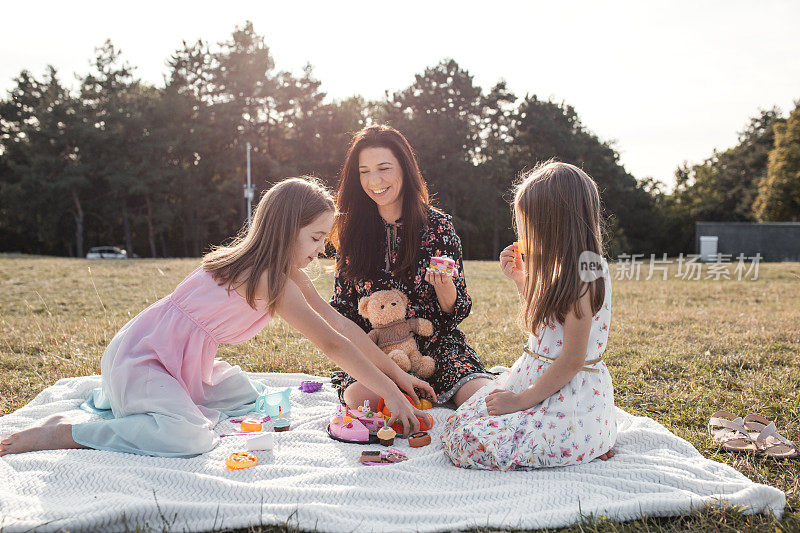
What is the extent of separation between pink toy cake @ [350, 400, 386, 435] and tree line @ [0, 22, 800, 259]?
27379 millimetres

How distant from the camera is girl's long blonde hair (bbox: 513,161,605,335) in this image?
101 inches

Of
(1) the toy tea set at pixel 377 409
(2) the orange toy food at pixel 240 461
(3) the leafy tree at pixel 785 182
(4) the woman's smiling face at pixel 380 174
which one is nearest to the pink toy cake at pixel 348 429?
(1) the toy tea set at pixel 377 409

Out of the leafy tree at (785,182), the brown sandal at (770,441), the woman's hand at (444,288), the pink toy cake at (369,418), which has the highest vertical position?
the leafy tree at (785,182)

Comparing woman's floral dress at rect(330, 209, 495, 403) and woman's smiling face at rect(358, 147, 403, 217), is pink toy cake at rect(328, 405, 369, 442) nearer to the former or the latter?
woman's floral dress at rect(330, 209, 495, 403)

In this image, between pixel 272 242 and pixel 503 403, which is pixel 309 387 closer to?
pixel 272 242

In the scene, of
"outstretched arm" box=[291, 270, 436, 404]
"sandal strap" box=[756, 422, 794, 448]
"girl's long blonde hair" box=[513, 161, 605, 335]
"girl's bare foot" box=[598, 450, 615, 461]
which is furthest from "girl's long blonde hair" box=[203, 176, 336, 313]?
"sandal strap" box=[756, 422, 794, 448]

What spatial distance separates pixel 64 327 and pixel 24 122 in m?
32.8

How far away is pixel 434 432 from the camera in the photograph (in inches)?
125

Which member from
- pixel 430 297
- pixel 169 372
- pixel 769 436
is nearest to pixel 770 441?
pixel 769 436

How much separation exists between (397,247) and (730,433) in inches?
85.3

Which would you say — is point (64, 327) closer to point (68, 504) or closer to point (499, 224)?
point (68, 504)

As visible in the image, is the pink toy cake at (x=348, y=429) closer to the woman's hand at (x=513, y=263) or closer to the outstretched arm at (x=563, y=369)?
the outstretched arm at (x=563, y=369)

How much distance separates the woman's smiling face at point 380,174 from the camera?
357cm

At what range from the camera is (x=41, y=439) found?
2.71 meters
